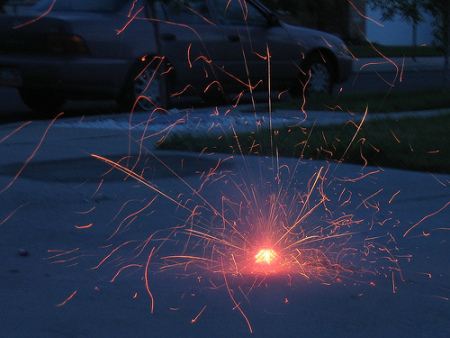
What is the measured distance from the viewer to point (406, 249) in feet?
15.1

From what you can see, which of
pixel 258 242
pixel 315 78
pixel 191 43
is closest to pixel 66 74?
pixel 191 43

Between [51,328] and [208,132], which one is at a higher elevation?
[51,328]

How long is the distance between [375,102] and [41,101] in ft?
14.8

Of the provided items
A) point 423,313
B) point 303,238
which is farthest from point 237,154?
point 423,313

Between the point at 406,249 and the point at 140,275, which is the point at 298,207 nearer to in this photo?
the point at 406,249

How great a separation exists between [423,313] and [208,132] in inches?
202

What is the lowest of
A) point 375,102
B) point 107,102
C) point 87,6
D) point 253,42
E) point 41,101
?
point 107,102

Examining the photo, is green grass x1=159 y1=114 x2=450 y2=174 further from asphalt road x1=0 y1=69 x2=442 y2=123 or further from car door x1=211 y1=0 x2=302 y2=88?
asphalt road x1=0 y1=69 x2=442 y2=123

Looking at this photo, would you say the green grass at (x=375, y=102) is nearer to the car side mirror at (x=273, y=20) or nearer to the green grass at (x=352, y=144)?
the car side mirror at (x=273, y=20)

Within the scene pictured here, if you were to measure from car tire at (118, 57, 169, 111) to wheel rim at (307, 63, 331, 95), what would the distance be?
276cm

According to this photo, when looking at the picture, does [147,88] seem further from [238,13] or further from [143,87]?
[238,13]

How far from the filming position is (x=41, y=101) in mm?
11141

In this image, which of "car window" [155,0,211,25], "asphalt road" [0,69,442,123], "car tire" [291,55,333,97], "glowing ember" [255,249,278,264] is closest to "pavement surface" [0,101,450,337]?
"glowing ember" [255,249,278,264]

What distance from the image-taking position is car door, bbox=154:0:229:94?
1048cm
